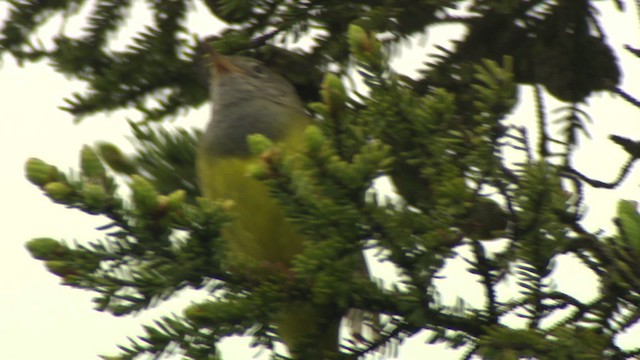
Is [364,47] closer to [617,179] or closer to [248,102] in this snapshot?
[617,179]

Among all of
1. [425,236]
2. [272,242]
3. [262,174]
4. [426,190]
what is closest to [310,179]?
[262,174]

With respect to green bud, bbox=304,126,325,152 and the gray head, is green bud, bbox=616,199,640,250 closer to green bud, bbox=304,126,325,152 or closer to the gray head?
green bud, bbox=304,126,325,152

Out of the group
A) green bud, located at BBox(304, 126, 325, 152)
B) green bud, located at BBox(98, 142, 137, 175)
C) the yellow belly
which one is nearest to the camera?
green bud, located at BBox(304, 126, 325, 152)

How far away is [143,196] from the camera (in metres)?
1.44

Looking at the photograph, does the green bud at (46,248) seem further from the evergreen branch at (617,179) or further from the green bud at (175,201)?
the evergreen branch at (617,179)

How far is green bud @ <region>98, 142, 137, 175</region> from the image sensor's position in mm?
2420

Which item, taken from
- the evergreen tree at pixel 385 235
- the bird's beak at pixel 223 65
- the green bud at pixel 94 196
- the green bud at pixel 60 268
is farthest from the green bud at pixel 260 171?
the bird's beak at pixel 223 65

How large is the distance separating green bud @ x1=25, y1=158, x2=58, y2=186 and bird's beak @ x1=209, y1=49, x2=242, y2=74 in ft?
4.25

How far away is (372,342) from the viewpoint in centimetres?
177

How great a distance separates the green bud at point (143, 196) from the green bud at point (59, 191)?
105mm

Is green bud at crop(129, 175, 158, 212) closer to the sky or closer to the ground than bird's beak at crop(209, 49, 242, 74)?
closer to the sky

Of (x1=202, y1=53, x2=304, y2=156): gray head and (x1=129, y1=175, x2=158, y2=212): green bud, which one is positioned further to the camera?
(x1=202, y1=53, x2=304, y2=156): gray head

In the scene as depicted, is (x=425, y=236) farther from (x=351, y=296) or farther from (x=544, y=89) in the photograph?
(x=544, y=89)

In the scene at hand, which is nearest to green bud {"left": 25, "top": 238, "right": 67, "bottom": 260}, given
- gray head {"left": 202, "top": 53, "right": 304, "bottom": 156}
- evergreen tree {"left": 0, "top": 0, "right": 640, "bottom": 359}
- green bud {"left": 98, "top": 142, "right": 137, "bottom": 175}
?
evergreen tree {"left": 0, "top": 0, "right": 640, "bottom": 359}
